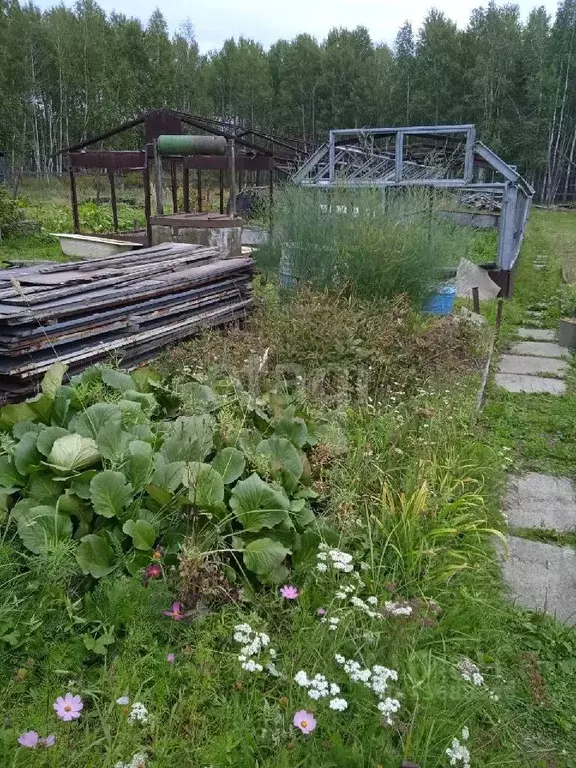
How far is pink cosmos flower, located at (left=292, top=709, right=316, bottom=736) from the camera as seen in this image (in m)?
1.68

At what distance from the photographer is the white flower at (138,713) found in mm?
1747

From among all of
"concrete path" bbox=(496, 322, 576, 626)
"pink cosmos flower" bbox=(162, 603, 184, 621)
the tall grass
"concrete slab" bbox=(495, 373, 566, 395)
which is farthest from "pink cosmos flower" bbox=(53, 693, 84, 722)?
"concrete slab" bbox=(495, 373, 566, 395)

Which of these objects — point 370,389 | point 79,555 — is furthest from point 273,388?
point 79,555

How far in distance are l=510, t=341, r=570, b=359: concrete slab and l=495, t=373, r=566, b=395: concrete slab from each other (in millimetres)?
927

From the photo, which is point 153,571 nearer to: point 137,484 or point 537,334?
point 137,484

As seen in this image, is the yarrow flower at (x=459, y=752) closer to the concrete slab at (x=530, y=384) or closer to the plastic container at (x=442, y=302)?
the concrete slab at (x=530, y=384)

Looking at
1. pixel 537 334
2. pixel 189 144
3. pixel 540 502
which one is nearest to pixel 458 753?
pixel 540 502

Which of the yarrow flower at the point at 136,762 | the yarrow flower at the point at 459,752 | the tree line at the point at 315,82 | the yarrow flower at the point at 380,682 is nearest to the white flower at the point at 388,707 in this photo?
the yarrow flower at the point at 380,682

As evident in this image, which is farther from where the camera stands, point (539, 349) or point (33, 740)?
point (539, 349)

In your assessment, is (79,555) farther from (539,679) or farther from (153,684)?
(539,679)

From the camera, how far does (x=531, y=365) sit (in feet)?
21.4

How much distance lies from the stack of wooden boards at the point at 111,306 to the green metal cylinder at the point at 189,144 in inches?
71.5

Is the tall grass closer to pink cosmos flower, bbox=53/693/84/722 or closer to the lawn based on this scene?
the lawn

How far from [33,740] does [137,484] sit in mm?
1121
